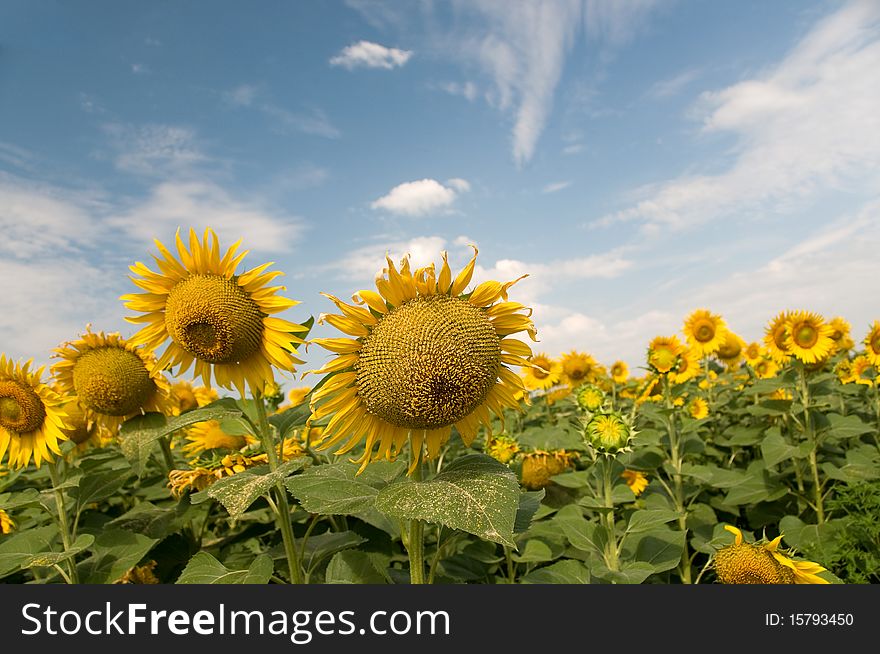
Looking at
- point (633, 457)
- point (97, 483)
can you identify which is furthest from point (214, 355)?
point (633, 457)

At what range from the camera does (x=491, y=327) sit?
2.16 m

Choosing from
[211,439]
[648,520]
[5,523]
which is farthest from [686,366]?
[5,523]

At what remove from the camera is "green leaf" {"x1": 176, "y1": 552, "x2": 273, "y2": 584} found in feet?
7.62

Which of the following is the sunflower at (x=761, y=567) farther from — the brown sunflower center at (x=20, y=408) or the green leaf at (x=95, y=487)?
the brown sunflower center at (x=20, y=408)

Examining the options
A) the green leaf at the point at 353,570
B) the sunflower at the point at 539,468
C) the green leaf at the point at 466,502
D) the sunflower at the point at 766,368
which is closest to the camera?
the green leaf at the point at 466,502

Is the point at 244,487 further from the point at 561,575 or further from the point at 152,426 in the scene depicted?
the point at 152,426

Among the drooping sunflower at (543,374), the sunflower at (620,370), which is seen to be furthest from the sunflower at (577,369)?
the sunflower at (620,370)

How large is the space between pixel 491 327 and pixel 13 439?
123 inches

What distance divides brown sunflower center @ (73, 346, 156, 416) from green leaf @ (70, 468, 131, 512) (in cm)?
45

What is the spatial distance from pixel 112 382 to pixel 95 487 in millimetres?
611

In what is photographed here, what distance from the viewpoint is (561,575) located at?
3014mm

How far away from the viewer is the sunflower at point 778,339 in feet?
19.7

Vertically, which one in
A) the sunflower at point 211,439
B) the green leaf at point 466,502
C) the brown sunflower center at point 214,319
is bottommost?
the green leaf at point 466,502

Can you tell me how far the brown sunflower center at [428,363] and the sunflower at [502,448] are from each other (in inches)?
81.3
